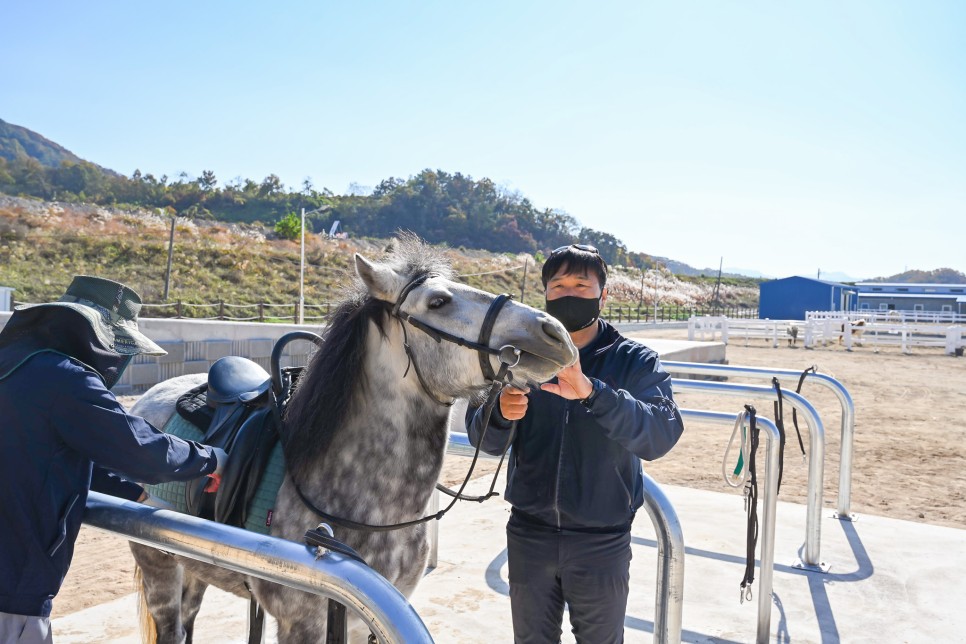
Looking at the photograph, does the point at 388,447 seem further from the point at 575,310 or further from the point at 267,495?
the point at 575,310

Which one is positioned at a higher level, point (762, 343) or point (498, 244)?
point (498, 244)

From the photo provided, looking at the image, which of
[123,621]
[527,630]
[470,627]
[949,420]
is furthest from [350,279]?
[949,420]

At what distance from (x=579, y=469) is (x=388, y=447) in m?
0.63

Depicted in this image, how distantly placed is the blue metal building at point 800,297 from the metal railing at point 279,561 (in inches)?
2518

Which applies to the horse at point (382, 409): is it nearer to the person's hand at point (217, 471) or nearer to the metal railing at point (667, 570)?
the person's hand at point (217, 471)

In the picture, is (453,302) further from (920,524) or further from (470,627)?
(920,524)

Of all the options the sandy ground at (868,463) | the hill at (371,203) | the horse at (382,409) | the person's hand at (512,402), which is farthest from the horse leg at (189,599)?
the hill at (371,203)

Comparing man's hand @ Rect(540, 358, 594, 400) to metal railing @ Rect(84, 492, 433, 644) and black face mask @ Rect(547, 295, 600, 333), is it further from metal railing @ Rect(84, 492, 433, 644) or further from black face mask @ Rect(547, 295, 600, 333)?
metal railing @ Rect(84, 492, 433, 644)

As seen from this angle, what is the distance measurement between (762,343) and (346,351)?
93.5 ft

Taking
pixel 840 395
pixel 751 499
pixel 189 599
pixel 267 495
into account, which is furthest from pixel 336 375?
pixel 840 395

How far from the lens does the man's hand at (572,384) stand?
1963mm

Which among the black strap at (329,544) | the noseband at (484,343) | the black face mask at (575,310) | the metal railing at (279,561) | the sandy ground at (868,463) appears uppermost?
the black face mask at (575,310)

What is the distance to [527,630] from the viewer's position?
2236mm

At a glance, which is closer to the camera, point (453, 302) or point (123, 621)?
point (453, 302)
